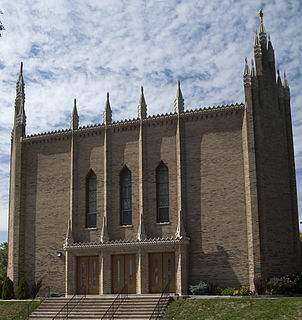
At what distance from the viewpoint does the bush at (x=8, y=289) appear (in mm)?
33344

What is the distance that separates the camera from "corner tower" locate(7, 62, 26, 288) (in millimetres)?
35000

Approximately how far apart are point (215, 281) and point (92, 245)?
789 centimetres

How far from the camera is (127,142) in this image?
3431 cm

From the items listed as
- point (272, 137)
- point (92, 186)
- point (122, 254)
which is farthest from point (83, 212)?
point (272, 137)

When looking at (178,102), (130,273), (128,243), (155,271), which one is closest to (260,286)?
(155,271)

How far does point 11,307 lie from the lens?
30.4 m

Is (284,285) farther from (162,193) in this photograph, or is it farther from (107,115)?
(107,115)

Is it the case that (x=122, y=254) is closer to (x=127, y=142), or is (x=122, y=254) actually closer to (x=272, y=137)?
(x=127, y=142)

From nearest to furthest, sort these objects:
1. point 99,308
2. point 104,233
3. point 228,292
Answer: point 99,308, point 228,292, point 104,233

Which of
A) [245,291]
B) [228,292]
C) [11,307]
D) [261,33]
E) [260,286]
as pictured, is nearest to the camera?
[260,286]

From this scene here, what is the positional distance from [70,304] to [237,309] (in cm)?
1032

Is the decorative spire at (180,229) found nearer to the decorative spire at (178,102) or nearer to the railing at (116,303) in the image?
the railing at (116,303)

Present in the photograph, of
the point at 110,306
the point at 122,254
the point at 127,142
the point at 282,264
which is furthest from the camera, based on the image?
the point at 127,142

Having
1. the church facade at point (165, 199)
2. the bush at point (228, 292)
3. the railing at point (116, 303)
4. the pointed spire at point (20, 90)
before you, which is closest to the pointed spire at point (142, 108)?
the church facade at point (165, 199)
